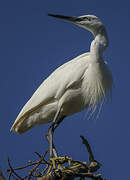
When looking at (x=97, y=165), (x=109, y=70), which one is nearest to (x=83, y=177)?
(x=97, y=165)

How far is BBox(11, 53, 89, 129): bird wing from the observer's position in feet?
17.9

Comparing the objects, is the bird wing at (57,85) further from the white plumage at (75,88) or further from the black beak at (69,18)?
the black beak at (69,18)

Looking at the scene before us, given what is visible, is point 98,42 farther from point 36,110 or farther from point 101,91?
point 36,110

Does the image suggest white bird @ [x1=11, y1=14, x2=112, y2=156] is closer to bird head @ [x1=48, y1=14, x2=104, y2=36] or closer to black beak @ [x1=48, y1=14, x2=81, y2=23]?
bird head @ [x1=48, y1=14, x2=104, y2=36]

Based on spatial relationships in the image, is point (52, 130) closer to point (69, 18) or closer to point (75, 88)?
point (75, 88)

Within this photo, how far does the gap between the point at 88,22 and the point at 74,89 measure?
1.07 m

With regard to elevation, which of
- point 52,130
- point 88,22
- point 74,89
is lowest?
point 52,130

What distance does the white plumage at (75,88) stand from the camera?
538 cm

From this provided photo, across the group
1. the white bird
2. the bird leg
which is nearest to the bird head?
the white bird

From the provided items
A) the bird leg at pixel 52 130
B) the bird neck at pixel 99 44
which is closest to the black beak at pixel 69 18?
the bird neck at pixel 99 44

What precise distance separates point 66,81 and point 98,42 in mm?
704

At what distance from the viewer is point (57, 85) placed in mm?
5547

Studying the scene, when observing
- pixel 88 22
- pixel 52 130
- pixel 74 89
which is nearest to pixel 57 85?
pixel 74 89

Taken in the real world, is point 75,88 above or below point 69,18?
below
